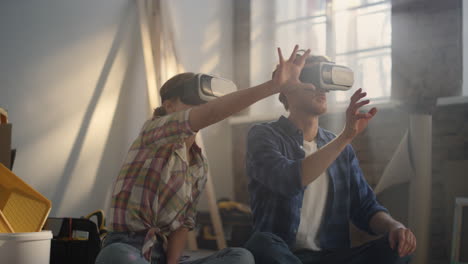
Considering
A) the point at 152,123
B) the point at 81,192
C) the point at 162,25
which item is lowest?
the point at 81,192

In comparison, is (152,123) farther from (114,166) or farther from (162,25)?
(162,25)

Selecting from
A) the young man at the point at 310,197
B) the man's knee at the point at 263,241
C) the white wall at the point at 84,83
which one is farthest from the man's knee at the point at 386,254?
the white wall at the point at 84,83

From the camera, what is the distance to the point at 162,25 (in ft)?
6.81

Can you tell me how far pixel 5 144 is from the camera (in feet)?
4.60

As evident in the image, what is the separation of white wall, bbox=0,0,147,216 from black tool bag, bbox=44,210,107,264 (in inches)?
16.1

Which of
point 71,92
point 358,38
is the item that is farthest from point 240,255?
point 71,92

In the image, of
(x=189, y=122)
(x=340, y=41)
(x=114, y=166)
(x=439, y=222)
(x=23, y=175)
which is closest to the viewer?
(x=189, y=122)

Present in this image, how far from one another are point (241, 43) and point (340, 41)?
512 mm

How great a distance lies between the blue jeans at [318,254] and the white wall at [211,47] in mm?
872

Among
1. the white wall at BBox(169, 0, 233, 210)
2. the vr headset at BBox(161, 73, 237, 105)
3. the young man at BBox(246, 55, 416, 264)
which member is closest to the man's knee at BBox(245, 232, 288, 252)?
the young man at BBox(246, 55, 416, 264)

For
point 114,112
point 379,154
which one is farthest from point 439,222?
point 114,112

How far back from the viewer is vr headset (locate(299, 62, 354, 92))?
1096mm

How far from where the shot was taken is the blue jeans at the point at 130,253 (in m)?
1.00

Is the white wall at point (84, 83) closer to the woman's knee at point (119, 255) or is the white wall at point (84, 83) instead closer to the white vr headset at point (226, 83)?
the white vr headset at point (226, 83)
